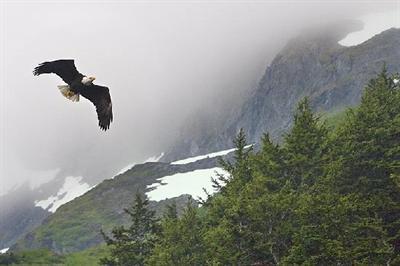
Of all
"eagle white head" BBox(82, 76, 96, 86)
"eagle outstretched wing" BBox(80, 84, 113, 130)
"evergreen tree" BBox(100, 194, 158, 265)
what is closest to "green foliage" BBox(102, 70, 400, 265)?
"evergreen tree" BBox(100, 194, 158, 265)

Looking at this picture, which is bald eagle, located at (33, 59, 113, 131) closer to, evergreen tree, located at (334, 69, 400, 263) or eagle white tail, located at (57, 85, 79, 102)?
eagle white tail, located at (57, 85, 79, 102)

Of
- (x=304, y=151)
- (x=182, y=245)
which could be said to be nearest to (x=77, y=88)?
(x=304, y=151)

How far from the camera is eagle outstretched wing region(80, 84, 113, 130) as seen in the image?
54.7ft

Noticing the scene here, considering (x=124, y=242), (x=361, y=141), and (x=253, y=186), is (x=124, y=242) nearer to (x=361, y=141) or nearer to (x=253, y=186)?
(x=253, y=186)

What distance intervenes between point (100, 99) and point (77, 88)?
2.53 feet

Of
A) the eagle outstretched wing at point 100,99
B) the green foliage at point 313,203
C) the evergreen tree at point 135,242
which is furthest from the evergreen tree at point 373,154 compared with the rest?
the eagle outstretched wing at point 100,99

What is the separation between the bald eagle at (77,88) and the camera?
16.3 meters

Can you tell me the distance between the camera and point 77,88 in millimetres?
16438

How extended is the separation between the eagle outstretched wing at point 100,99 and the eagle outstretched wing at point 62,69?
56cm

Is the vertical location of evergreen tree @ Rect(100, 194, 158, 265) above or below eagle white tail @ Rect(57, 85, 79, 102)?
below

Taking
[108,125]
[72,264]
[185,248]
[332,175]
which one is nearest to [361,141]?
[332,175]

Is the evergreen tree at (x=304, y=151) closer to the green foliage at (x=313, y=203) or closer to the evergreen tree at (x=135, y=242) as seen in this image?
the green foliage at (x=313, y=203)

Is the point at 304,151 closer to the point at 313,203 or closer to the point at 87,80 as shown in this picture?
the point at 313,203

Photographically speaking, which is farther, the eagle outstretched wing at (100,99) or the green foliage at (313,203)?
the green foliage at (313,203)
